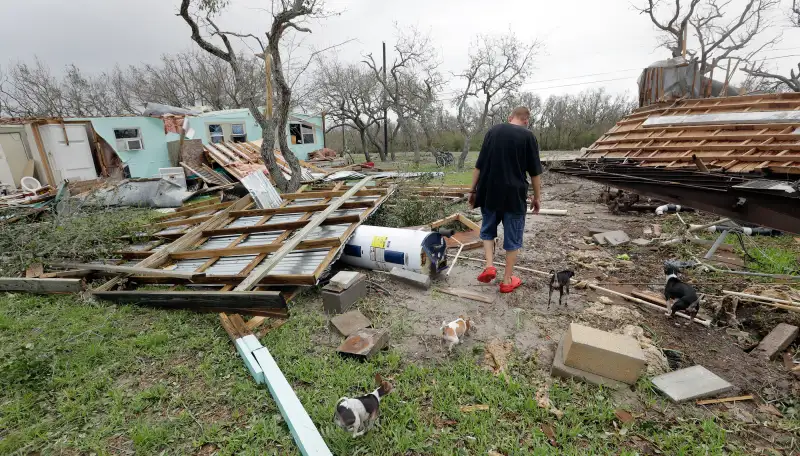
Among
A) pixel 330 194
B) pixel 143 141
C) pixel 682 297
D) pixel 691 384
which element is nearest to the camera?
pixel 691 384

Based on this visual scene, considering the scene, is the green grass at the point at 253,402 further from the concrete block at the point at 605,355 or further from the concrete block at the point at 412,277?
the concrete block at the point at 412,277

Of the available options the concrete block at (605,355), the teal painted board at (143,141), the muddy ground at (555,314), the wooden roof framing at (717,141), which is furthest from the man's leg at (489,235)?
the teal painted board at (143,141)

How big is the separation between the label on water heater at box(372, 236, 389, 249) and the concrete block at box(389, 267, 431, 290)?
348 mm

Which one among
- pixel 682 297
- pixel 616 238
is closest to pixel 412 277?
pixel 682 297

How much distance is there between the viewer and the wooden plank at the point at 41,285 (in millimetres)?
3893

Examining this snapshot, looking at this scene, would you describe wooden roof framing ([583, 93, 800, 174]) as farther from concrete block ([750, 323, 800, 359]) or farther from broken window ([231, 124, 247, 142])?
broken window ([231, 124, 247, 142])

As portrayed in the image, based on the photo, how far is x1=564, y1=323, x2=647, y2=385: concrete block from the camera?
7.53 feet

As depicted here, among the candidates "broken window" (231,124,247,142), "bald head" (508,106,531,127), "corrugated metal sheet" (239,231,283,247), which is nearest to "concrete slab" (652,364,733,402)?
"bald head" (508,106,531,127)

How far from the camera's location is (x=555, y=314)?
3318 millimetres

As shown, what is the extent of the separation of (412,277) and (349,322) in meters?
1.06

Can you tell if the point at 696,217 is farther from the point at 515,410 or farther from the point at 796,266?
the point at 515,410

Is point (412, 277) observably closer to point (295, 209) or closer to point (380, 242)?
point (380, 242)

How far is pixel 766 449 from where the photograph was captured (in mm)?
1881

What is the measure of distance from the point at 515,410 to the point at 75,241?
580 cm
